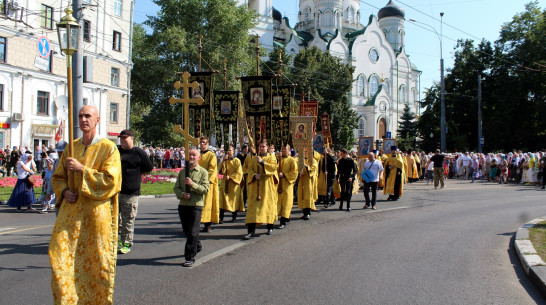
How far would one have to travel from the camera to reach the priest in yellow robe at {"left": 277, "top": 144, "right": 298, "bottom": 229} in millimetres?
10438

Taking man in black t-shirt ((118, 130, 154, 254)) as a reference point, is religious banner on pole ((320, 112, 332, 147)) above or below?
above

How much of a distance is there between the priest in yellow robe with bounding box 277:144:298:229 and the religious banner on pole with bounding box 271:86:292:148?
2456 mm

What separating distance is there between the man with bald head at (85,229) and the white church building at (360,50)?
58141mm

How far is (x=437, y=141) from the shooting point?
165 ft

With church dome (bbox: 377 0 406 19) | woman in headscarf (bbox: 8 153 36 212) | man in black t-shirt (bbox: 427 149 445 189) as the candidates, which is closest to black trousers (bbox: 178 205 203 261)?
woman in headscarf (bbox: 8 153 36 212)

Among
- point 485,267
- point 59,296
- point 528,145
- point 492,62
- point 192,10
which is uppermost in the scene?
point 192,10

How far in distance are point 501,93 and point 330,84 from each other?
1670 centimetres

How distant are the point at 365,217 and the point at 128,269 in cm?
713

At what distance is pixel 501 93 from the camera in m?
42.7

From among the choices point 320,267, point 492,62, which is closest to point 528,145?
point 492,62

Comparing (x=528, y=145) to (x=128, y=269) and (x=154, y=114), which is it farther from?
(x=128, y=269)

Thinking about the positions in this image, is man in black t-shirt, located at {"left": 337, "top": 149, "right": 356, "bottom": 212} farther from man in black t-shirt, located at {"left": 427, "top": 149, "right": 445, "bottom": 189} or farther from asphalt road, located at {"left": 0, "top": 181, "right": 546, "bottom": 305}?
man in black t-shirt, located at {"left": 427, "top": 149, "right": 445, "bottom": 189}

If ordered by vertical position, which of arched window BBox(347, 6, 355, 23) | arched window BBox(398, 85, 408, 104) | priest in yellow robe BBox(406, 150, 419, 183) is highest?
arched window BBox(347, 6, 355, 23)

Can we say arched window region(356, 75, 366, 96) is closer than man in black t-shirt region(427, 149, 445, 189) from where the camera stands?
No
